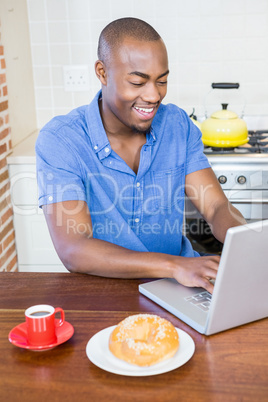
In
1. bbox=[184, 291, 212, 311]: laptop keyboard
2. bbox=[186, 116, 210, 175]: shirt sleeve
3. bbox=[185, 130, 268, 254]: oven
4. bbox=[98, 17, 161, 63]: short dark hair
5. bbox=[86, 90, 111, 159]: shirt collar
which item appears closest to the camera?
bbox=[184, 291, 212, 311]: laptop keyboard

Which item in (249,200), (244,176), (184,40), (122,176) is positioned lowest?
(249,200)

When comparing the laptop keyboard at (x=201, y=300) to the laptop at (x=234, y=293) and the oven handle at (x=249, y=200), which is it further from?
the oven handle at (x=249, y=200)

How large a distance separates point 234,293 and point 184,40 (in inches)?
82.5

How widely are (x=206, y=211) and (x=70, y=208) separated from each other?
53cm

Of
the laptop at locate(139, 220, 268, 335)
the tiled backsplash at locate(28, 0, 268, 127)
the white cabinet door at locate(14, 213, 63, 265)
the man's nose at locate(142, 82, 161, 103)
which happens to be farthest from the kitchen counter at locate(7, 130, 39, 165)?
the laptop at locate(139, 220, 268, 335)

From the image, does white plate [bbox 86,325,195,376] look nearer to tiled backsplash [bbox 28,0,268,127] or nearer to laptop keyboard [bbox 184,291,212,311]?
laptop keyboard [bbox 184,291,212,311]

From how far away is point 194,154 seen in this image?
1829 millimetres

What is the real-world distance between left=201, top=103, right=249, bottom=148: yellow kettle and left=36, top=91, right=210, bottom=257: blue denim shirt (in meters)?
0.58

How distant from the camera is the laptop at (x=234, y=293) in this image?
0.93 m

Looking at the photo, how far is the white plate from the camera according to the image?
0.90 metres

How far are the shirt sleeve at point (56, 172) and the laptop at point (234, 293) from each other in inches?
18.3

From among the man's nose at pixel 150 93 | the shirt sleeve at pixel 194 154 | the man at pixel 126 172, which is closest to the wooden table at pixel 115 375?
the man at pixel 126 172

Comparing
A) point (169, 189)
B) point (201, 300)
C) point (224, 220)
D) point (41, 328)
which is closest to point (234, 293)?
point (201, 300)

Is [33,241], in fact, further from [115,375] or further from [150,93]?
[115,375]
